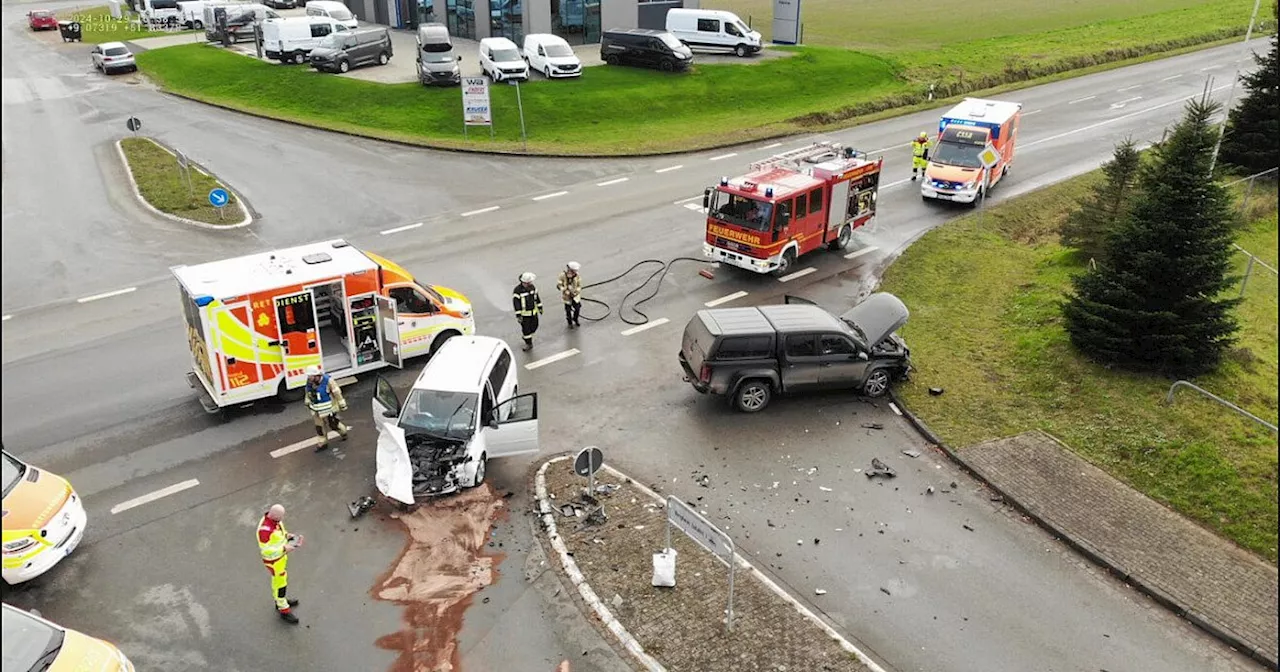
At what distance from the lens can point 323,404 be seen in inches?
575

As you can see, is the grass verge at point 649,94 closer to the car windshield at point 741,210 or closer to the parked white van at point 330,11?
the parked white van at point 330,11

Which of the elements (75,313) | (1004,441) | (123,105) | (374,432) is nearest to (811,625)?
(1004,441)

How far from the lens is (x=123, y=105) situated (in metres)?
38.4

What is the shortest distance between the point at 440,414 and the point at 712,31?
122 ft

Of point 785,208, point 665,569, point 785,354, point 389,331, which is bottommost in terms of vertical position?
point 665,569

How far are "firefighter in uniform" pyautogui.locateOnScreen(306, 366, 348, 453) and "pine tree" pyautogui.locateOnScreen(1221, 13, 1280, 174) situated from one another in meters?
27.1

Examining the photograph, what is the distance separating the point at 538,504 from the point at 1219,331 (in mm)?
12323

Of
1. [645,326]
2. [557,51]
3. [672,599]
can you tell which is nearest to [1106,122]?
[557,51]

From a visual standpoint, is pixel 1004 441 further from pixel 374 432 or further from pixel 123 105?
pixel 123 105

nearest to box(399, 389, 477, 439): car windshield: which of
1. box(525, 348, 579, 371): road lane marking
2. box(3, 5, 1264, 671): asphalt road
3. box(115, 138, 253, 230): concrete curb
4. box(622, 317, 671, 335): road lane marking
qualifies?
box(3, 5, 1264, 671): asphalt road

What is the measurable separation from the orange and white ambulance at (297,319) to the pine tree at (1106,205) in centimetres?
1515

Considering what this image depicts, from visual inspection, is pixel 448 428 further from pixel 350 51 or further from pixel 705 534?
pixel 350 51

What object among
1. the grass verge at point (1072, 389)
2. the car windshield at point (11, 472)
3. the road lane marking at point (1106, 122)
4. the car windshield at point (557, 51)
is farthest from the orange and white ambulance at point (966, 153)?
the car windshield at point (11, 472)

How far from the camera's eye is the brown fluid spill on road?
10.9m
